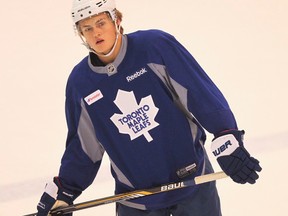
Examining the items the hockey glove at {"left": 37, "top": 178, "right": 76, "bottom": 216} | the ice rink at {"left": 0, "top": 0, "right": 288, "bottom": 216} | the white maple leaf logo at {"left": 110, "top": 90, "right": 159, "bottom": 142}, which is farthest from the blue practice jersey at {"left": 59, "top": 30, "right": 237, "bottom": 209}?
the ice rink at {"left": 0, "top": 0, "right": 288, "bottom": 216}

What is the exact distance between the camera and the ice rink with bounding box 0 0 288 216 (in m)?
2.93

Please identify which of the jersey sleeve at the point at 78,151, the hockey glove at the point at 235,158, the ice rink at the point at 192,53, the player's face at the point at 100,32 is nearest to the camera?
the hockey glove at the point at 235,158

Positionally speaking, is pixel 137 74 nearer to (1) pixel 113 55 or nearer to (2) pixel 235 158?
(1) pixel 113 55

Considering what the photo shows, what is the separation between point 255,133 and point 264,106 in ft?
0.75

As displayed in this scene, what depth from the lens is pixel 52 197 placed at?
2.09 m

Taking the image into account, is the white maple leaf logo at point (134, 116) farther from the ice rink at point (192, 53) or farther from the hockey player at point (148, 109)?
the ice rink at point (192, 53)

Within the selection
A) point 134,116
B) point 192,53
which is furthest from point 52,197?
point 192,53

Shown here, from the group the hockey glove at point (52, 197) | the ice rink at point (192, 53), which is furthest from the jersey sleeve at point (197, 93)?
the ice rink at point (192, 53)

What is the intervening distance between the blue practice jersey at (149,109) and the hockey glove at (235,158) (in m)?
0.05

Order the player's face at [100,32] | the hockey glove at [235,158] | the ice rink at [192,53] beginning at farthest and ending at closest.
Answer: the ice rink at [192,53] < the player's face at [100,32] < the hockey glove at [235,158]

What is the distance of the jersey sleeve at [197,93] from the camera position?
1869mm

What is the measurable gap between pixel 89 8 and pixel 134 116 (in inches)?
14.7

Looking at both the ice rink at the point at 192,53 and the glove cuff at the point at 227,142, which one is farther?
the ice rink at the point at 192,53

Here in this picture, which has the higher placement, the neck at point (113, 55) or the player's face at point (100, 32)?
the player's face at point (100, 32)
